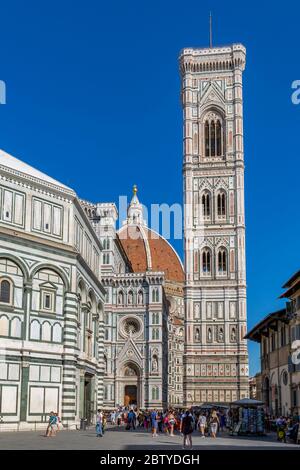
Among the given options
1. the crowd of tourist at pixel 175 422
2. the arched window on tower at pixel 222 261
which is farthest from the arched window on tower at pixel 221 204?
the crowd of tourist at pixel 175 422

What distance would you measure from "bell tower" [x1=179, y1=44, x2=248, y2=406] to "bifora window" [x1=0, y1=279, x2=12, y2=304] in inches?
1957

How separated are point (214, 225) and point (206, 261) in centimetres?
433

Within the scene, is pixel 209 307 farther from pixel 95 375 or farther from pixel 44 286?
pixel 44 286

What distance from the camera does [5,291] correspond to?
29.1 m

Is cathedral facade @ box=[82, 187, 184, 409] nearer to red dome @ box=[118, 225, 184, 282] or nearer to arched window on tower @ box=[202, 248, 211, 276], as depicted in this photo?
arched window on tower @ box=[202, 248, 211, 276]

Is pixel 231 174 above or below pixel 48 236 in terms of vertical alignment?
above

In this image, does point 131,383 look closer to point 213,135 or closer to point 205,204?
point 205,204

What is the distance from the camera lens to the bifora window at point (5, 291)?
95.2 feet

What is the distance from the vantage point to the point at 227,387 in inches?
3049

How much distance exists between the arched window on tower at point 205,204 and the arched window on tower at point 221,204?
1171 millimetres

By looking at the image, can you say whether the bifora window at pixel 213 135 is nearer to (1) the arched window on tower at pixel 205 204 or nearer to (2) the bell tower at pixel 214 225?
(2) the bell tower at pixel 214 225

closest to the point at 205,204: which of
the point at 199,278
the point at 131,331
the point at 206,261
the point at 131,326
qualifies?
the point at 206,261
